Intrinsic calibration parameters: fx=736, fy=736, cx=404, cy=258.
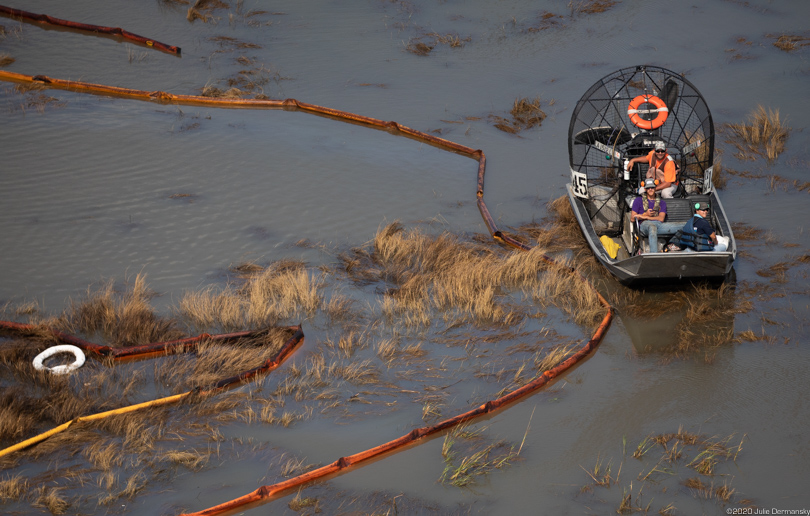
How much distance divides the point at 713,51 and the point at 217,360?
627 inches

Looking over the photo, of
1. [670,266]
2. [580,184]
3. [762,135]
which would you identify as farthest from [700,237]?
[762,135]

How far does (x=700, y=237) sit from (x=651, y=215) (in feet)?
2.52

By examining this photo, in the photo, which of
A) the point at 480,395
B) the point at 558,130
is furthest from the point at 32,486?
the point at 558,130

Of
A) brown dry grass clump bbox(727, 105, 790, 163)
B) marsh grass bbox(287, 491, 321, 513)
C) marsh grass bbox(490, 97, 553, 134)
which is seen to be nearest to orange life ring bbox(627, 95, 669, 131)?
brown dry grass clump bbox(727, 105, 790, 163)

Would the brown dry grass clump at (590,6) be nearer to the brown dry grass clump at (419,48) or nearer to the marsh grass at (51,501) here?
the brown dry grass clump at (419,48)

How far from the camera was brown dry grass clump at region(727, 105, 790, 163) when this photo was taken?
14547mm

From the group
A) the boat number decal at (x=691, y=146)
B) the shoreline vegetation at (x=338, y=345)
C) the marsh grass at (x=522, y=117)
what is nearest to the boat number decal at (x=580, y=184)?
the shoreline vegetation at (x=338, y=345)

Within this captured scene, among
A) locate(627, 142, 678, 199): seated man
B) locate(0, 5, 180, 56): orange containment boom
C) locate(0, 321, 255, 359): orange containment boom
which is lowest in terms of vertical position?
locate(0, 321, 255, 359): orange containment boom

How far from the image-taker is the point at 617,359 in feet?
30.7

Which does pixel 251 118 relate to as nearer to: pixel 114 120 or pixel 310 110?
pixel 310 110

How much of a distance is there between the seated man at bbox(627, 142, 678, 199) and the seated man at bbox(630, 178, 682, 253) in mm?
373

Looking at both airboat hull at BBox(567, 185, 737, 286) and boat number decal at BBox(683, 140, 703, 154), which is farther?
boat number decal at BBox(683, 140, 703, 154)

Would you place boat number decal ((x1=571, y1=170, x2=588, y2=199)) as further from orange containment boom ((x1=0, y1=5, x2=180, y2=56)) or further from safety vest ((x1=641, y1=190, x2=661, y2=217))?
orange containment boom ((x1=0, y1=5, x2=180, y2=56))

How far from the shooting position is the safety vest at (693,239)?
9.77 metres
